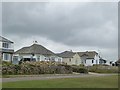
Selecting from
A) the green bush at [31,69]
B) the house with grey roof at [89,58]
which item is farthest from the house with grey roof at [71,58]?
the green bush at [31,69]

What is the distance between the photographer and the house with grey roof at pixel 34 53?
8594 centimetres

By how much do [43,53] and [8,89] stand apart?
2697 inches

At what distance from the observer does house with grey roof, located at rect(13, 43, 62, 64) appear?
8594 centimetres

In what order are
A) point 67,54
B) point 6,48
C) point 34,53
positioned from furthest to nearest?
1. point 67,54
2. point 34,53
3. point 6,48

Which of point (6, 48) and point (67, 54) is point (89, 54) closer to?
point (67, 54)

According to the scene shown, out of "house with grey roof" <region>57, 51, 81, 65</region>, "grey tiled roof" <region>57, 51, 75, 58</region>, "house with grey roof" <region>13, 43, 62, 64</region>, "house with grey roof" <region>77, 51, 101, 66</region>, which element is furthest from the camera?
"house with grey roof" <region>77, 51, 101, 66</region>

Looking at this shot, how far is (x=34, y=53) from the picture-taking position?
86125 mm

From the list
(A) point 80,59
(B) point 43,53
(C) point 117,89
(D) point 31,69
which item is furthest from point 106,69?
(C) point 117,89

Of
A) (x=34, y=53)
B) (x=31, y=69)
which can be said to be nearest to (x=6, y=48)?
(x=34, y=53)

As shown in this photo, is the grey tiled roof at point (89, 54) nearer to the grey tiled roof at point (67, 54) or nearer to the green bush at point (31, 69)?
the grey tiled roof at point (67, 54)

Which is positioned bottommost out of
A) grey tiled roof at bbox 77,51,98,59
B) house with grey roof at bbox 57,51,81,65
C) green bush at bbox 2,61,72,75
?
green bush at bbox 2,61,72,75

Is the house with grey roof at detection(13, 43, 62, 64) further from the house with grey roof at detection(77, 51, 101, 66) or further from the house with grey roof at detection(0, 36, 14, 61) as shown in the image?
the house with grey roof at detection(77, 51, 101, 66)

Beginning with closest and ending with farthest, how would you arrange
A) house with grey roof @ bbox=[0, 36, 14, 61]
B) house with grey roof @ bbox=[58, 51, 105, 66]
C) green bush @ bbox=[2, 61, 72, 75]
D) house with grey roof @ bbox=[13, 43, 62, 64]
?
green bush @ bbox=[2, 61, 72, 75], house with grey roof @ bbox=[0, 36, 14, 61], house with grey roof @ bbox=[13, 43, 62, 64], house with grey roof @ bbox=[58, 51, 105, 66]

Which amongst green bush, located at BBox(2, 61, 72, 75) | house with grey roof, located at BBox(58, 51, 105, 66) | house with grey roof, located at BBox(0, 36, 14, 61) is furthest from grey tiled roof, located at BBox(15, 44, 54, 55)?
green bush, located at BBox(2, 61, 72, 75)
